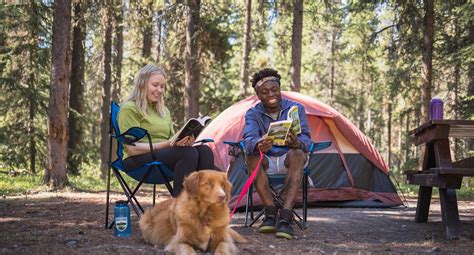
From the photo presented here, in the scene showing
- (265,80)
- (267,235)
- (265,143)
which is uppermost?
(265,80)

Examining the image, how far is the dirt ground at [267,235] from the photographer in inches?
132

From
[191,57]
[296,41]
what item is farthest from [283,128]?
[191,57]

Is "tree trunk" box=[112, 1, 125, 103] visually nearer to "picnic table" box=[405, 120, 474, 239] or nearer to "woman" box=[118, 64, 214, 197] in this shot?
"woman" box=[118, 64, 214, 197]

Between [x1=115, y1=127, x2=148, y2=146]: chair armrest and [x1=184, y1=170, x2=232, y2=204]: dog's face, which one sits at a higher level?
[x1=115, y1=127, x2=148, y2=146]: chair armrest

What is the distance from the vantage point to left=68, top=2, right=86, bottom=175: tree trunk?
40.2ft

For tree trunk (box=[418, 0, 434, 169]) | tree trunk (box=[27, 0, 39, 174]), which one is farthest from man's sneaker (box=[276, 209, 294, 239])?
tree trunk (box=[27, 0, 39, 174])

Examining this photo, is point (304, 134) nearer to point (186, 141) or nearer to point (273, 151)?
point (273, 151)

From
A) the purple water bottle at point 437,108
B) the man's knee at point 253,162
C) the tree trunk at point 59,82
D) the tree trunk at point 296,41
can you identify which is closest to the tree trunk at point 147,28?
the tree trunk at point 296,41

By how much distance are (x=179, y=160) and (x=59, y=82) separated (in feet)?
13.6

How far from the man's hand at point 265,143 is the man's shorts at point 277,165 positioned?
390 mm

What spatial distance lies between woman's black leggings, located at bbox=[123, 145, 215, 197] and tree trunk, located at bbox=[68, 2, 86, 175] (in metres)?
8.50

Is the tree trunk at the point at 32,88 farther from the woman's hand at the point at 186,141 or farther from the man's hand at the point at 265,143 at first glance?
the man's hand at the point at 265,143

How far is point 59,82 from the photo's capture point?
7.43 m

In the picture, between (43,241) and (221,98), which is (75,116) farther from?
(43,241)
